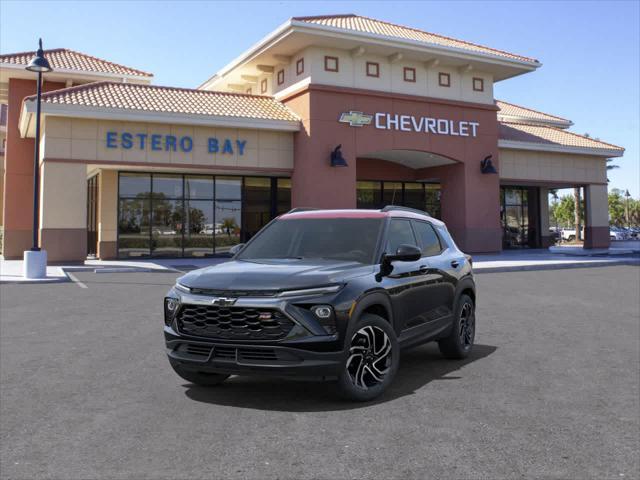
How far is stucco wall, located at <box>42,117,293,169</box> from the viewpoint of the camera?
22141 mm

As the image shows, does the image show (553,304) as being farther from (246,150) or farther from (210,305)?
(246,150)

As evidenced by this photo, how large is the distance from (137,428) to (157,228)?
23.5 m

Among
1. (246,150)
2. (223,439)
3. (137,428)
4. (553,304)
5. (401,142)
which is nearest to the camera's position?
(223,439)

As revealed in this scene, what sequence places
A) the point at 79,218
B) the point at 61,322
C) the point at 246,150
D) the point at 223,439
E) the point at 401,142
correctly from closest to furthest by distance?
the point at 223,439
the point at 61,322
the point at 79,218
the point at 246,150
the point at 401,142

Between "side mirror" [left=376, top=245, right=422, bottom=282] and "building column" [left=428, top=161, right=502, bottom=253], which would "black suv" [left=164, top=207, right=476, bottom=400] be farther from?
"building column" [left=428, top=161, right=502, bottom=253]

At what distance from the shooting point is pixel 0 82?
2875 cm

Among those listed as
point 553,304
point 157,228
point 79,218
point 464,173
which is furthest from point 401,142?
point 553,304

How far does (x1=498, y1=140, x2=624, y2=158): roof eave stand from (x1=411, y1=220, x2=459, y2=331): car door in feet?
82.4

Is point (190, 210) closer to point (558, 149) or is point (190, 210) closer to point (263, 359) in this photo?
point (558, 149)

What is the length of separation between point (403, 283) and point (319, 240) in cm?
100

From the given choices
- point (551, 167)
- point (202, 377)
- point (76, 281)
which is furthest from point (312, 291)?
point (551, 167)

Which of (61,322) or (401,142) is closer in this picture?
(61,322)

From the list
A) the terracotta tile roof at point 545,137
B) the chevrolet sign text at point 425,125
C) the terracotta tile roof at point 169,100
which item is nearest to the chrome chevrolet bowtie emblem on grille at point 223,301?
the terracotta tile roof at point 169,100

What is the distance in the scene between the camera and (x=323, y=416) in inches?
189
